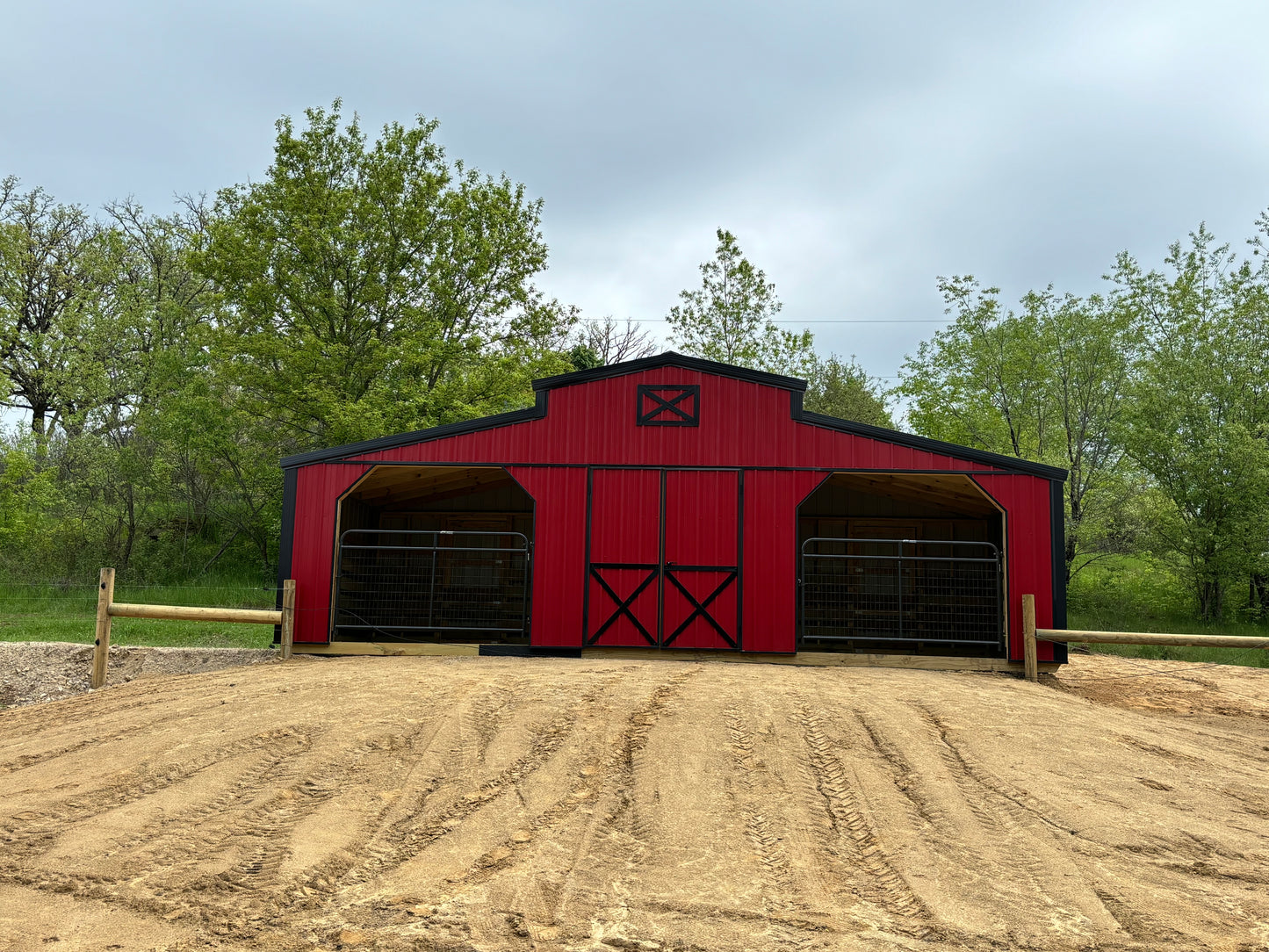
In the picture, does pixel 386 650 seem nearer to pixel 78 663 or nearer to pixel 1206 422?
pixel 78 663

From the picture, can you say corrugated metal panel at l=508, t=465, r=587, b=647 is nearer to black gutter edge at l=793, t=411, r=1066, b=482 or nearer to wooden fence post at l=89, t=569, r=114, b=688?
black gutter edge at l=793, t=411, r=1066, b=482

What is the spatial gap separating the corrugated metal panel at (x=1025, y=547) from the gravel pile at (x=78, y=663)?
966cm

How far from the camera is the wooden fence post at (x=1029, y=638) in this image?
10008 millimetres

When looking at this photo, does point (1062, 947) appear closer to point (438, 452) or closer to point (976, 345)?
point (438, 452)

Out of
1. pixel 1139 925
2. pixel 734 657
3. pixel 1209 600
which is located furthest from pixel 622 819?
pixel 1209 600

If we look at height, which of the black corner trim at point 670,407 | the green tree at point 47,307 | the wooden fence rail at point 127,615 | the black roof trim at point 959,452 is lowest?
the wooden fence rail at point 127,615

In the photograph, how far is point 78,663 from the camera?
39.8ft

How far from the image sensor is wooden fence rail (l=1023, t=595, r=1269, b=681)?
8841mm

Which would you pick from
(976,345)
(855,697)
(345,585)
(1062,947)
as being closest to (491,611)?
(345,585)

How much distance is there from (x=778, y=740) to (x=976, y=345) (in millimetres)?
17936

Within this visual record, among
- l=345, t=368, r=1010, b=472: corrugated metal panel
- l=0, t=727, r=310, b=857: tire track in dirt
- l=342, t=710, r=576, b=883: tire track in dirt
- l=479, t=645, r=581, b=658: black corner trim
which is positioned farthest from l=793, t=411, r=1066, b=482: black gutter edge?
l=0, t=727, r=310, b=857: tire track in dirt

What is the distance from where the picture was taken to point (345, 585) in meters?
12.5

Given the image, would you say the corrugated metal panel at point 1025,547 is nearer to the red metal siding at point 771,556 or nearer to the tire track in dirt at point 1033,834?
the red metal siding at point 771,556

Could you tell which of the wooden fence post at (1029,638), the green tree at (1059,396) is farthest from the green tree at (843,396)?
the wooden fence post at (1029,638)
